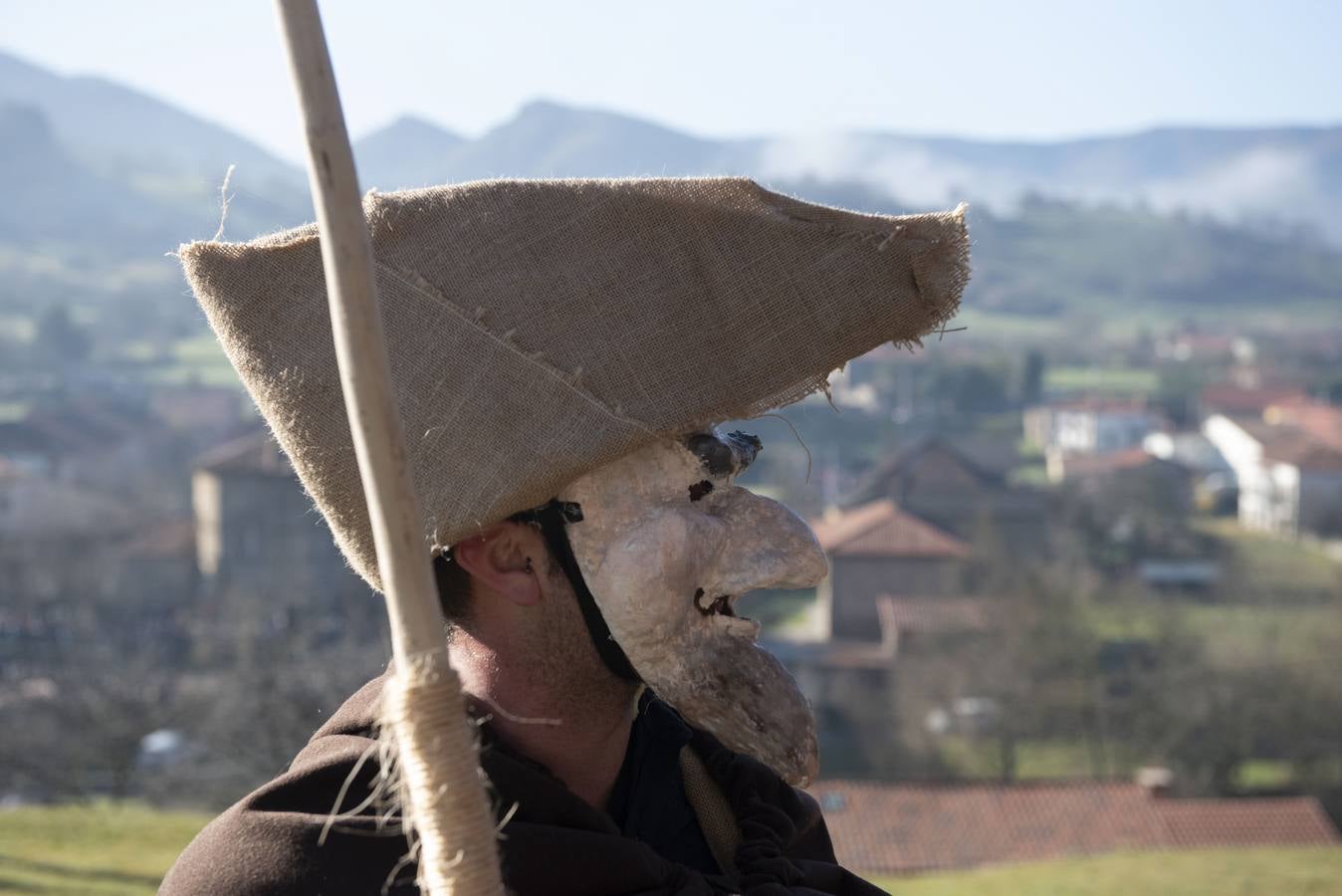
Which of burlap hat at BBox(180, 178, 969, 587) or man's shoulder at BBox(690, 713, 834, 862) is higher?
burlap hat at BBox(180, 178, 969, 587)

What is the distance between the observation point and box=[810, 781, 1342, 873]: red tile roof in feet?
63.5

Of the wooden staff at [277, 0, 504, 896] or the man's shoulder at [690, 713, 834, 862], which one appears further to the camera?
the man's shoulder at [690, 713, 834, 862]

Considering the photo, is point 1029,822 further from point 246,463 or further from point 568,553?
point 246,463

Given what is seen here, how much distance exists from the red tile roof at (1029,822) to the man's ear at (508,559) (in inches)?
671

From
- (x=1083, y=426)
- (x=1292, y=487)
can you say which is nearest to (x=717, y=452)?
(x=1292, y=487)

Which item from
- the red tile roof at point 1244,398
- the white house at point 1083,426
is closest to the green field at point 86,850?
the white house at point 1083,426

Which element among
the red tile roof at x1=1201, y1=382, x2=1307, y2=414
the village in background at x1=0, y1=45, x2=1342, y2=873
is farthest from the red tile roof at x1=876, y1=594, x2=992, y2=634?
the red tile roof at x1=1201, y1=382, x2=1307, y2=414

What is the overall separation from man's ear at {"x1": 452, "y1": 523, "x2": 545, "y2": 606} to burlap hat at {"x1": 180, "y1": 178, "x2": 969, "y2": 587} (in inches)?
2.4

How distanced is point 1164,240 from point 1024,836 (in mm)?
144690

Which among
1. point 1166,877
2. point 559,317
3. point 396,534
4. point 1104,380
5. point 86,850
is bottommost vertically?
point 1104,380

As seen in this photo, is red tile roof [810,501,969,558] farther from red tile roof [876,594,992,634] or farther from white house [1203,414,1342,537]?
white house [1203,414,1342,537]

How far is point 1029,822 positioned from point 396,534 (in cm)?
2045

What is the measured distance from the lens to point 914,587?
4100 centimetres

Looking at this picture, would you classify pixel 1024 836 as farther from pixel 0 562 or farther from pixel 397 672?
pixel 0 562
